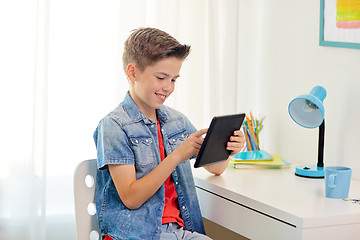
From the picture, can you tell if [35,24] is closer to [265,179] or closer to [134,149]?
[134,149]

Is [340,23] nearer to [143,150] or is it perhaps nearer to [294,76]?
[294,76]

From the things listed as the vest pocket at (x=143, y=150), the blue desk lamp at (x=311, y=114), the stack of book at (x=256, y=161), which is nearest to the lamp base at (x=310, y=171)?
the blue desk lamp at (x=311, y=114)

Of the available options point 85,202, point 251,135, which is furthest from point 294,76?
point 85,202

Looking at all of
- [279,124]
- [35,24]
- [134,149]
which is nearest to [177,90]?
[279,124]

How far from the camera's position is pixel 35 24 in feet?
6.29

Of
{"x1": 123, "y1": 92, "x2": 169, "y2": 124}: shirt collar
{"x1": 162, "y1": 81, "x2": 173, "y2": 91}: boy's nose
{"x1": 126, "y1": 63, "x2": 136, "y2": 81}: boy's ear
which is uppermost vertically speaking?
{"x1": 126, "y1": 63, "x2": 136, "y2": 81}: boy's ear

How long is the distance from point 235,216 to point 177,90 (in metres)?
0.77

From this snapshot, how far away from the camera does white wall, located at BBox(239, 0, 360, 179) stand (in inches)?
70.9

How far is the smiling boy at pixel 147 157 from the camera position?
4.74 ft

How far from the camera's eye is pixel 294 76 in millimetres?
2051

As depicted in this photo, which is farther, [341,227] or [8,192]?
[8,192]

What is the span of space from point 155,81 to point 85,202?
38 centimetres

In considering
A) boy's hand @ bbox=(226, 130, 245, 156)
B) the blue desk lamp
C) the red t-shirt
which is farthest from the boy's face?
the blue desk lamp

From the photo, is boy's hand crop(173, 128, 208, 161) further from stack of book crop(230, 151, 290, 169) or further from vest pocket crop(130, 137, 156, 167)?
stack of book crop(230, 151, 290, 169)
